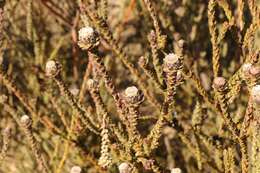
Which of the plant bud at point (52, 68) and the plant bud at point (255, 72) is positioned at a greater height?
the plant bud at point (52, 68)

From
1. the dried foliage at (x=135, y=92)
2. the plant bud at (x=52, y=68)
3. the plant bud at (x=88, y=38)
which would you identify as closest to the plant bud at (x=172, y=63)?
the dried foliage at (x=135, y=92)

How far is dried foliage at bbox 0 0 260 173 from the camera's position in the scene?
3.34 ft

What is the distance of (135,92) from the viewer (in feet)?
2.97

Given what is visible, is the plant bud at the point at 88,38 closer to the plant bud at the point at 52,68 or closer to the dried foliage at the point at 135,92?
the dried foliage at the point at 135,92

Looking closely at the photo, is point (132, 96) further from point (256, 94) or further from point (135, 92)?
point (256, 94)

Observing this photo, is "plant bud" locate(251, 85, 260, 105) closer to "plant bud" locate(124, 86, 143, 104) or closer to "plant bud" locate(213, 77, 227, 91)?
"plant bud" locate(213, 77, 227, 91)

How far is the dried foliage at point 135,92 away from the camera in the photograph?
1.02 m

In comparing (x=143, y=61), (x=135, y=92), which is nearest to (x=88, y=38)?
(x=135, y=92)

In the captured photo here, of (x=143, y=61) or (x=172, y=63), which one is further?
(x=143, y=61)

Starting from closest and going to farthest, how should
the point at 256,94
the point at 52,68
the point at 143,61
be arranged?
1. the point at 256,94
2. the point at 52,68
3. the point at 143,61

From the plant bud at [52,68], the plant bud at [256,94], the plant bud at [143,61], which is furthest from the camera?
the plant bud at [143,61]

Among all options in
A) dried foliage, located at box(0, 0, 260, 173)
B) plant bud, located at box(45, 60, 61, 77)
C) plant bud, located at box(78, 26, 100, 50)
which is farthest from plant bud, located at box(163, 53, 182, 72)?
plant bud, located at box(45, 60, 61, 77)

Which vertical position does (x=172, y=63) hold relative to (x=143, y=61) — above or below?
below

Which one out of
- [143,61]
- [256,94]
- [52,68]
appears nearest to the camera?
[256,94]
